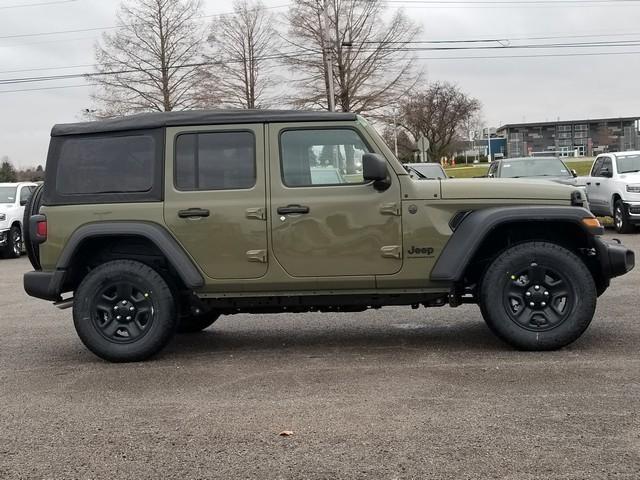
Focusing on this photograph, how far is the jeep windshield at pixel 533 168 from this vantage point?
51.0 feet

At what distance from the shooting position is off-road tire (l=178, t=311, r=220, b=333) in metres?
A: 6.78

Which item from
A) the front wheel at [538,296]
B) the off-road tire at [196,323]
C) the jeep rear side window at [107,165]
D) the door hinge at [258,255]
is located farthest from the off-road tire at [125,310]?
the front wheel at [538,296]

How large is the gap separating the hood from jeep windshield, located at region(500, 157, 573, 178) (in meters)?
10.4

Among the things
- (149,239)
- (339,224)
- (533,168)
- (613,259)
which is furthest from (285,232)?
(533,168)

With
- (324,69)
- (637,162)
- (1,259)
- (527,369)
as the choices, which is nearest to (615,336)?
(527,369)

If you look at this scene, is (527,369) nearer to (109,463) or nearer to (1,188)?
(109,463)

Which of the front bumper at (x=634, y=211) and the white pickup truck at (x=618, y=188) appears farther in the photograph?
the white pickup truck at (x=618, y=188)

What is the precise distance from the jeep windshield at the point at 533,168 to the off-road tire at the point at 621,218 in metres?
1.21

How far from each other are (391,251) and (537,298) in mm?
1212

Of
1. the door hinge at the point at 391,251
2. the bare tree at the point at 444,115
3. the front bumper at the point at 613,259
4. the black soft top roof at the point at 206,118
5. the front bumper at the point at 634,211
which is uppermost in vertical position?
the bare tree at the point at 444,115

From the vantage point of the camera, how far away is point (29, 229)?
226 inches

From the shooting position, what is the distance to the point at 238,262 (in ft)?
18.2

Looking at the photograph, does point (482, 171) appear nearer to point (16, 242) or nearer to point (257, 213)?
point (16, 242)

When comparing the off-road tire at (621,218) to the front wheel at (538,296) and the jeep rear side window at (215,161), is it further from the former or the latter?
the jeep rear side window at (215,161)
